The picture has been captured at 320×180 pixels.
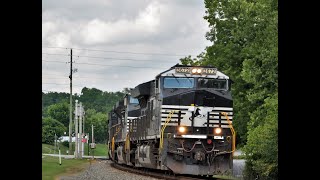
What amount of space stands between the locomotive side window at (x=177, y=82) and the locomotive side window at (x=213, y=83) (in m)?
0.34

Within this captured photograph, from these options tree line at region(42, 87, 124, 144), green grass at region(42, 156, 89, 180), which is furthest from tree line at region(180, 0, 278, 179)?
tree line at region(42, 87, 124, 144)

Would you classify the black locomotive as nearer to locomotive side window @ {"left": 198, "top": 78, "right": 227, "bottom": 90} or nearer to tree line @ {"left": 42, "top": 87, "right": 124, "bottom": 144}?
locomotive side window @ {"left": 198, "top": 78, "right": 227, "bottom": 90}

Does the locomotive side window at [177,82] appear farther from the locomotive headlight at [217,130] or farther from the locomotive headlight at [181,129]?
the locomotive headlight at [217,130]

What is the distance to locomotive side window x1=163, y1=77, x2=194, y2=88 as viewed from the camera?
70.6 feet

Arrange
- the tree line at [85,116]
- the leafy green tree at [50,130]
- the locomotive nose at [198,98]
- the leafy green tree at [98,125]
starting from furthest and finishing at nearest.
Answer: the leafy green tree at [98,125], the tree line at [85,116], the leafy green tree at [50,130], the locomotive nose at [198,98]

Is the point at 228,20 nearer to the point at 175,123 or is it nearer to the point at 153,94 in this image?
the point at 153,94

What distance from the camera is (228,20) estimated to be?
1566 inches

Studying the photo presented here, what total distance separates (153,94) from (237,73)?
52.1 feet

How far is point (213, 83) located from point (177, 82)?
4.51 ft

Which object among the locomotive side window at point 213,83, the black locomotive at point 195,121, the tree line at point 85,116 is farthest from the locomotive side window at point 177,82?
the tree line at point 85,116

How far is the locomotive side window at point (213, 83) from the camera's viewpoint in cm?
2147

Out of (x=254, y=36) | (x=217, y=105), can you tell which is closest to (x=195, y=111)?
(x=217, y=105)

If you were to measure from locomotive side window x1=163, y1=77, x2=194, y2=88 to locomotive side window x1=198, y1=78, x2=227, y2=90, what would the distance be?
34 centimetres
